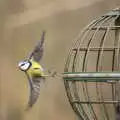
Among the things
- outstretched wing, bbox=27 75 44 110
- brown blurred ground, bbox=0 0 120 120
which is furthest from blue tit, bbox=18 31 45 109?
brown blurred ground, bbox=0 0 120 120

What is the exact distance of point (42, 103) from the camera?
2500mm

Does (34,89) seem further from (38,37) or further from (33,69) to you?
(38,37)

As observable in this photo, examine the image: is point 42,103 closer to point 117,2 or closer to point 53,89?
point 53,89

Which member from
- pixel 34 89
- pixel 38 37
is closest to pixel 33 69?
pixel 34 89

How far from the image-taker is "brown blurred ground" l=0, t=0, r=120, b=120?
2453 millimetres

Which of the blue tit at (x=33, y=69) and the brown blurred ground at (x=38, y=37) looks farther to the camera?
the brown blurred ground at (x=38, y=37)

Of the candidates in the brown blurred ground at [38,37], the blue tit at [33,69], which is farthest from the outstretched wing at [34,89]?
the brown blurred ground at [38,37]

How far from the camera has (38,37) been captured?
2.49 meters

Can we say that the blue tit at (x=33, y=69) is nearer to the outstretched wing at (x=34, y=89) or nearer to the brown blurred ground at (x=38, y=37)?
the outstretched wing at (x=34, y=89)

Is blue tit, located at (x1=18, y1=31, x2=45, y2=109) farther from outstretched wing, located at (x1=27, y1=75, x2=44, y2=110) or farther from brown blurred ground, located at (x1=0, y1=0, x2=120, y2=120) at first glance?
brown blurred ground, located at (x1=0, y1=0, x2=120, y2=120)

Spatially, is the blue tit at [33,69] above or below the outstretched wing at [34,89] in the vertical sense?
above

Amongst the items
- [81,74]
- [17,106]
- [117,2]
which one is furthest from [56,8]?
[81,74]

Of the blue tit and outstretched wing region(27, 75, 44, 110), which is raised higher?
the blue tit

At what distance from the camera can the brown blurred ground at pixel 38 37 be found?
8.05 ft
